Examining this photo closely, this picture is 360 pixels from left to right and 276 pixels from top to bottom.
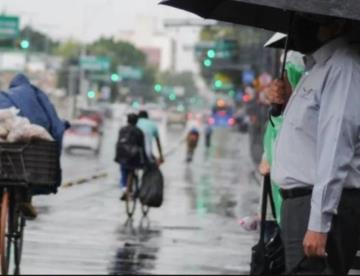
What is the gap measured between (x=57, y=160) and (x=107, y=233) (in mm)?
6162

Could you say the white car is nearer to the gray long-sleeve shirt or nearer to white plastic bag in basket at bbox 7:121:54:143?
white plastic bag in basket at bbox 7:121:54:143

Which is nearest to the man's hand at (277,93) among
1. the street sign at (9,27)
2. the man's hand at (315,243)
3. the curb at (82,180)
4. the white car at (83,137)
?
the man's hand at (315,243)

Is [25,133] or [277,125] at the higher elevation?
[277,125]

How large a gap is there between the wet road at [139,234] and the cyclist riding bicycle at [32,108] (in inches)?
67.3

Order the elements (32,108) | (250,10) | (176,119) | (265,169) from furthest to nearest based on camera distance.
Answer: (176,119) < (32,108) < (250,10) < (265,169)

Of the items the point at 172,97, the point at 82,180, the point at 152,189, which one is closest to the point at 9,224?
the point at 152,189

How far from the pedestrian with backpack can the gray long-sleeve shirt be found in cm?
1282

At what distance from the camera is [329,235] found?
14.7 feet

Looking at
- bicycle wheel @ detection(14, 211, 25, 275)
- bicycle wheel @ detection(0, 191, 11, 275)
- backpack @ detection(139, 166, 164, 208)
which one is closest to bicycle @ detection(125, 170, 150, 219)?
backpack @ detection(139, 166, 164, 208)

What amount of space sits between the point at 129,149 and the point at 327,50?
13083 mm

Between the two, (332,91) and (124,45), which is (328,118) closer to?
(332,91)

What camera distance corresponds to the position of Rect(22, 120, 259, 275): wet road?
11.1 m

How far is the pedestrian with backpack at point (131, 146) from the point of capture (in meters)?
17.6

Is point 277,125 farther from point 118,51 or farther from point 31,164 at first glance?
point 118,51
